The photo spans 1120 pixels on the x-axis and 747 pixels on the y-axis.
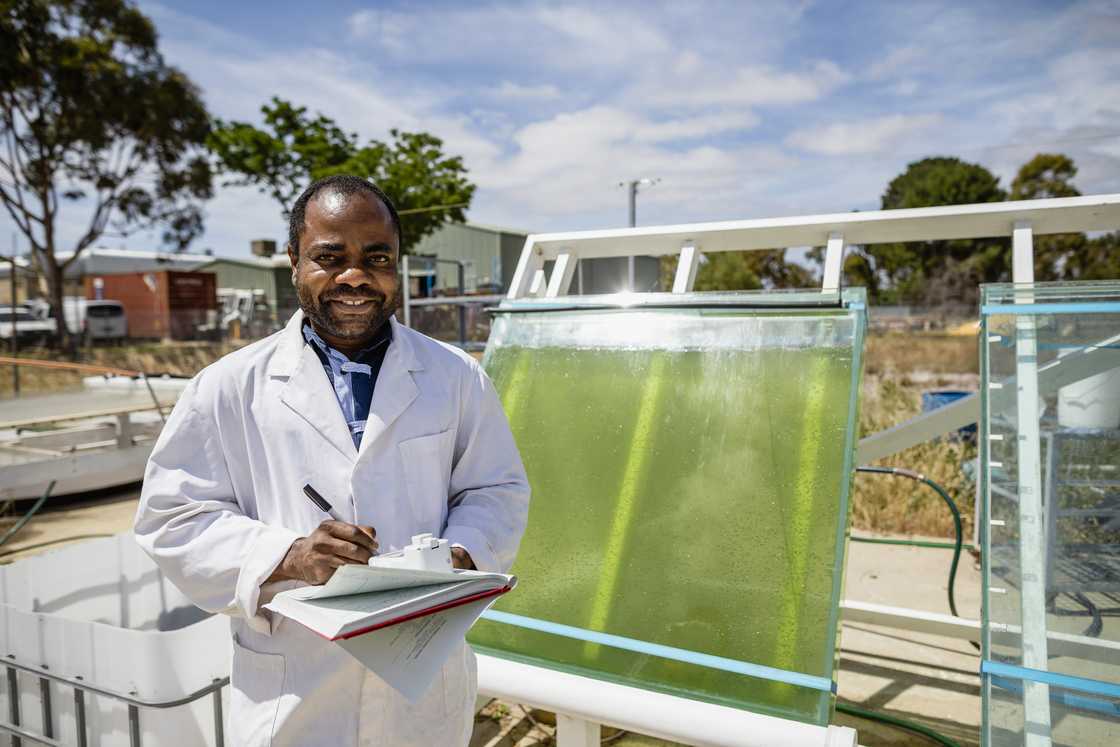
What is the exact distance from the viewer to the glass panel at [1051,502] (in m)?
1.76

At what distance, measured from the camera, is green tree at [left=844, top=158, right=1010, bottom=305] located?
1204 inches

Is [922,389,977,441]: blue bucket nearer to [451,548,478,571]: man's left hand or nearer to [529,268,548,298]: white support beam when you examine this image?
[529,268,548,298]: white support beam

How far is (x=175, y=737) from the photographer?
2.07 m

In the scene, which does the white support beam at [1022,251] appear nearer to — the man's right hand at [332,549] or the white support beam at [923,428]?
the white support beam at [923,428]

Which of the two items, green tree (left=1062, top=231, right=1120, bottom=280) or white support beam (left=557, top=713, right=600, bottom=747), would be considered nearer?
white support beam (left=557, top=713, right=600, bottom=747)

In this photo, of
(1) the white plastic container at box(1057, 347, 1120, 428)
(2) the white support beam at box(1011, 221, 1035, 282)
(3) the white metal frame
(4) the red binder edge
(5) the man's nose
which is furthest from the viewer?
(2) the white support beam at box(1011, 221, 1035, 282)

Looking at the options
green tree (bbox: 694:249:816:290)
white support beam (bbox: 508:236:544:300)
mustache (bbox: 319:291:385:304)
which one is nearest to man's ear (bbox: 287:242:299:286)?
mustache (bbox: 319:291:385:304)

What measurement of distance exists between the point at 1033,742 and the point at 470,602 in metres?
1.42

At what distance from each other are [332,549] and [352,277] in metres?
0.53

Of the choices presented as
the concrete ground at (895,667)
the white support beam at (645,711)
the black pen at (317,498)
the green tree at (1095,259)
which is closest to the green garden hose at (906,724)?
the concrete ground at (895,667)

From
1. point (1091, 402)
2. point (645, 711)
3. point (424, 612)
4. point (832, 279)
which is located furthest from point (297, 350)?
point (1091, 402)

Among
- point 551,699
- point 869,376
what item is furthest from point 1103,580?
point 869,376

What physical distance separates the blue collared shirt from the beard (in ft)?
0.22

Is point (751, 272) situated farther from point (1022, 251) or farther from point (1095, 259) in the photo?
point (1022, 251)
